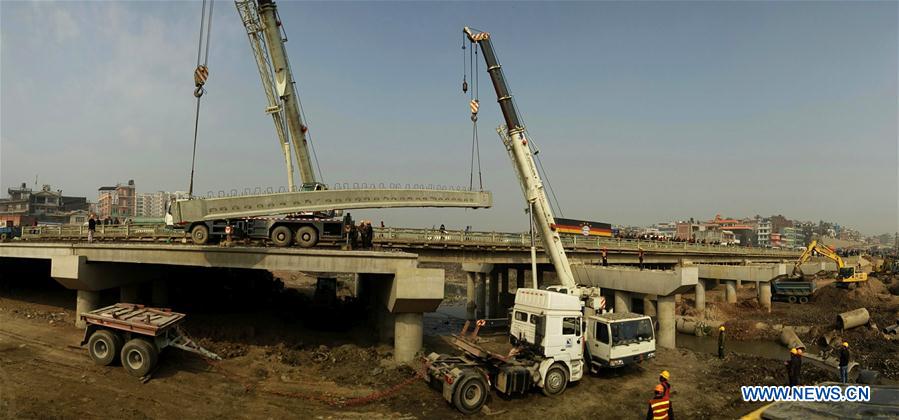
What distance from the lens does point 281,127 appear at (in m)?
27.6

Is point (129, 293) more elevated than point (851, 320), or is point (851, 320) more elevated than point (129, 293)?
point (129, 293)

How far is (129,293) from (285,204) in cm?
1130

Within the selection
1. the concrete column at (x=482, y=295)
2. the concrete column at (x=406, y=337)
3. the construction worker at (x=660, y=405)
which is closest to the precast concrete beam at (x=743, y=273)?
the concrete column at (x=482, y=295)

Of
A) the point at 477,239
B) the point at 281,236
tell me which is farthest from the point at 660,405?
the point at 477,239

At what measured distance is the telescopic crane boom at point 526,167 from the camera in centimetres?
2373

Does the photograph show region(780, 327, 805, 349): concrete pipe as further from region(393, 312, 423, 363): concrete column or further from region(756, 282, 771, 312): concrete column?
region(393, 312, 423, 363): concrete column

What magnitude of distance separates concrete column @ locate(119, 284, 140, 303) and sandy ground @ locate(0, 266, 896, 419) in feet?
8.26

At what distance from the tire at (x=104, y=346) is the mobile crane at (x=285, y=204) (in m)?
4.67

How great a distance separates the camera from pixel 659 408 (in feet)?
38.1

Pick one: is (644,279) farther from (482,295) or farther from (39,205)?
(39,205)

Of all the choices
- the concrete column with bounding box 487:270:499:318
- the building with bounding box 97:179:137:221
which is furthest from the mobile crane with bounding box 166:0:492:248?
the building with bounding box 97:179:137:221

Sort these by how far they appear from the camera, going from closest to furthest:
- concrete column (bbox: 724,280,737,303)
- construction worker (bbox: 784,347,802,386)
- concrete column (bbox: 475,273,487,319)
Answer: construction worker (bbox: 784,347,802,386) < concrete column (bbox: 724,280,737,303) < concrete column (bbox: 475,273,487,319)

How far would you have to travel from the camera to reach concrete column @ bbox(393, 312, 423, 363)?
19.2m

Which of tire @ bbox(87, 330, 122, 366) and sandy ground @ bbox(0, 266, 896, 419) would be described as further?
tire @ bbox(87, 330, 122, 366)
